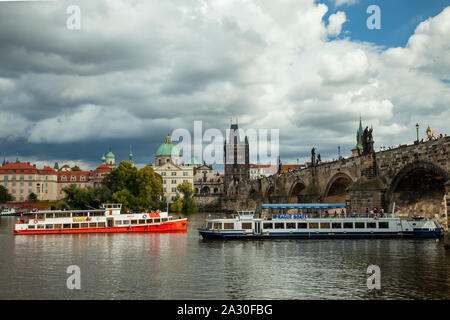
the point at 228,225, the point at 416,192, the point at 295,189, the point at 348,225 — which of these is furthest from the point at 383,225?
the point at 295,189

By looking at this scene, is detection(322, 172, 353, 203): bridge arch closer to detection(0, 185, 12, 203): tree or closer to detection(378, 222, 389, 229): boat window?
detection(378, 222, 389, 229): boat window

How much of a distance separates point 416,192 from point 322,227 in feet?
34.5

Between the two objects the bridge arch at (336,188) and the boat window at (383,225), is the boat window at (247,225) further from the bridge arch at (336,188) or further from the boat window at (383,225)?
the bridge arch at (336,188)

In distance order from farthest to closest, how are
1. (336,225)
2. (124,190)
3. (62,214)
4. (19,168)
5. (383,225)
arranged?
(19,168) < (124,190) < (62,214) < (336,225) < (383,225)

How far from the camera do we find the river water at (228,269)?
2066 cm

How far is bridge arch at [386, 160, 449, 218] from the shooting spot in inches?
1644

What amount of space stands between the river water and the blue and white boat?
99.6 inches

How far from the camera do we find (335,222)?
43.7 m

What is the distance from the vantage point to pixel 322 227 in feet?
145

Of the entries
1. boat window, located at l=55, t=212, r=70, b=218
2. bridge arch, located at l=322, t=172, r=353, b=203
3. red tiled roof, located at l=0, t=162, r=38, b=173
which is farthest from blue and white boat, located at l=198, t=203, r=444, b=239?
red tiled roof, located at l=0, t=162, r=38, b=173

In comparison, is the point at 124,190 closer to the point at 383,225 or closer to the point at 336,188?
the point at 336,188

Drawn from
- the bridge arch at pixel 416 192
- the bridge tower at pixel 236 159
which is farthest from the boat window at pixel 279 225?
the bridge tower at pixel 236 159

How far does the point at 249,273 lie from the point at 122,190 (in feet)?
204
